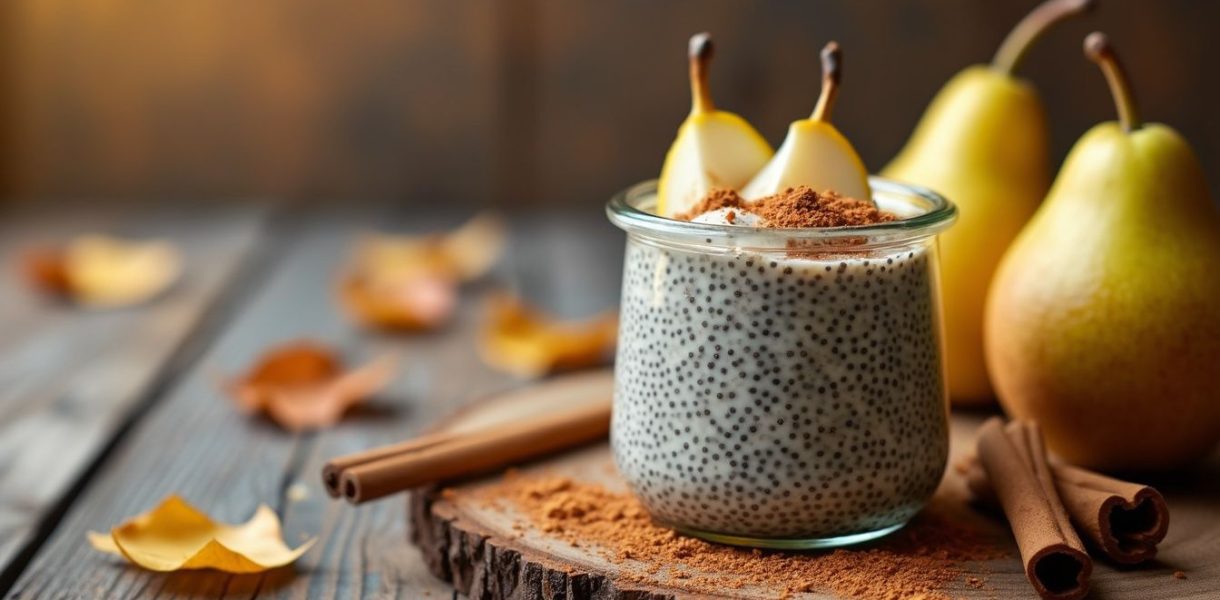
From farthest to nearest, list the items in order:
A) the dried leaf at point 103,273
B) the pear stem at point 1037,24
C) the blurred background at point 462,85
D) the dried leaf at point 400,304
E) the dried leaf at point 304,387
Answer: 1. the blurred background at point 462,85
2. the dried leaf at point 103,273
3. the dried leaf at point 400,304
4. the dried leaf at point 304,387
5. the pear stem at point 1037,24

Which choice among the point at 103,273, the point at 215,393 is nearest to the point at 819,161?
the point at 215,393

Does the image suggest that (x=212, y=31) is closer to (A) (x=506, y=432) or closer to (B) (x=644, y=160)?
(B) (x=644, y=160)

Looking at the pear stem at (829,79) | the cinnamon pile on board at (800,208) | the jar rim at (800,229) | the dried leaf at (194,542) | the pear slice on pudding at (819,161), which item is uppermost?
the pear stem at (829,79)

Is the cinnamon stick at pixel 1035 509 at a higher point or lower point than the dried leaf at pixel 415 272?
higher

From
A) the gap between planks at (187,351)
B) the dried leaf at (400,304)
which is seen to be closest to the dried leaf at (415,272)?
the dried leaf at (400,304)

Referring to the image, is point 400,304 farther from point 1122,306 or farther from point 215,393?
point 1122,306

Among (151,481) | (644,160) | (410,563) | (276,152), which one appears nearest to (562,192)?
(644,160)

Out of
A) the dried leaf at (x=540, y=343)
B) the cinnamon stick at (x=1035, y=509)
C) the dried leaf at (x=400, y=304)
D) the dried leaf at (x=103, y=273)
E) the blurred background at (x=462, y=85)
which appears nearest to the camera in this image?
the cinnamon stick at (x=1035, y=509)

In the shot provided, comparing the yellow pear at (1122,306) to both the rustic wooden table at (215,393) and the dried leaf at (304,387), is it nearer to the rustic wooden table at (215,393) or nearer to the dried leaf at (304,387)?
the rustic wooden table at (215,393)
